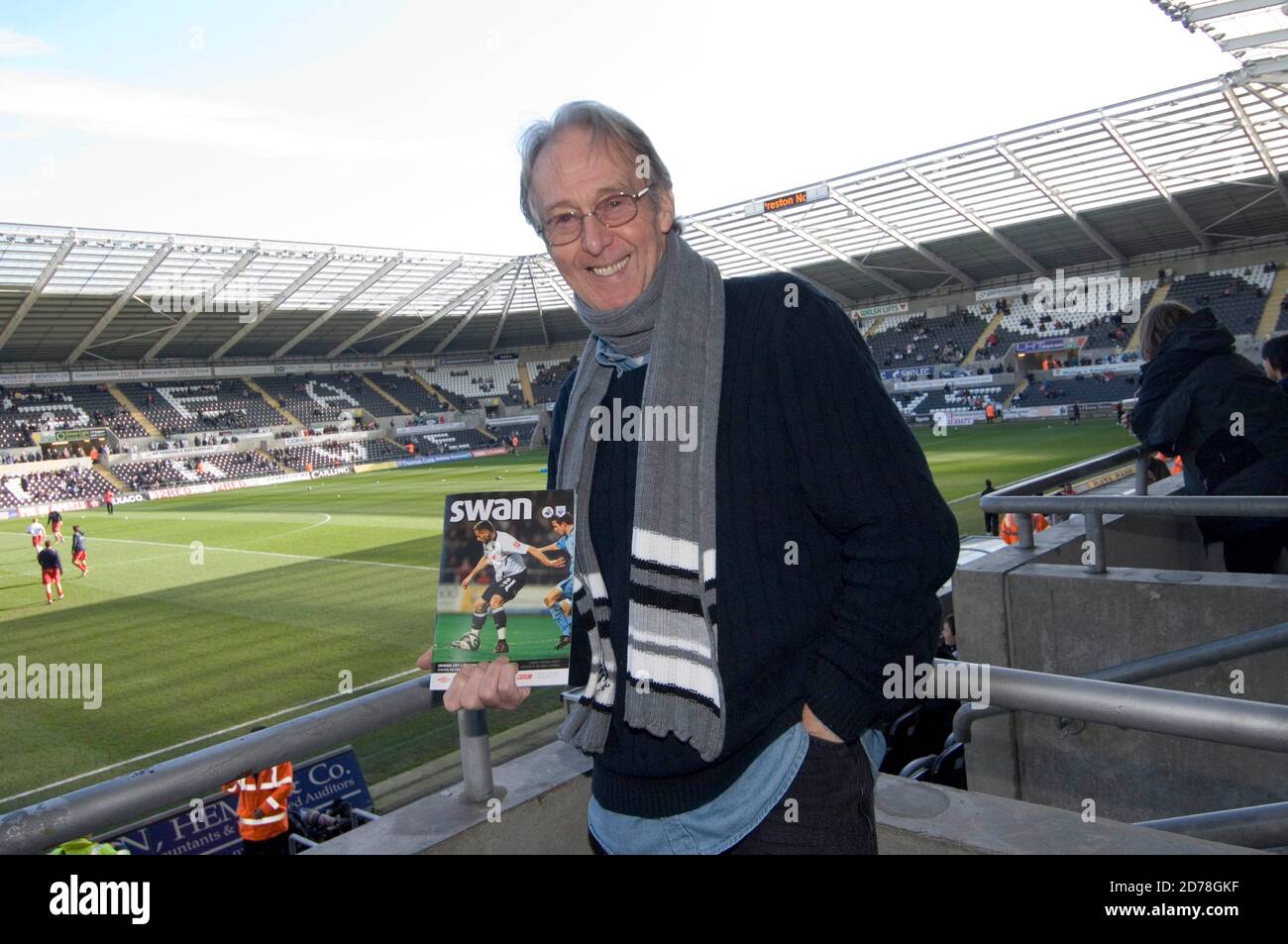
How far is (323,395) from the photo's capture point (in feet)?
212

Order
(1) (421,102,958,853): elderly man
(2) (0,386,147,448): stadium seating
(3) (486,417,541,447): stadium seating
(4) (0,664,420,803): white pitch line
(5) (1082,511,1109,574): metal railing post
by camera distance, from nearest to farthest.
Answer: (1) (421,102,958,853): elderly man
(5) (1082,511,1109,574): metal railing post
(4) (0,664,420,803): white pitch line
(2) (0,386,147,448): stadium seating
(3) (486,417,541,447): stadium seating

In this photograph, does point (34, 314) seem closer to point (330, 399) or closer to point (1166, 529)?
point (330, 399)

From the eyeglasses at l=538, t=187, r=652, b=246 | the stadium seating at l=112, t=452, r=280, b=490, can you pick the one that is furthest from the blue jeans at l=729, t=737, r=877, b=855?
the stadium seating at l=112, t=452, r=280, b=490

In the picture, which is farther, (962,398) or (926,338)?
(926,338)

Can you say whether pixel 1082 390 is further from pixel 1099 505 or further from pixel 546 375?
pixel 1099 505

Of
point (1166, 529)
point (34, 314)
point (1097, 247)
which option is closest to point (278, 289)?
point (34, 314)

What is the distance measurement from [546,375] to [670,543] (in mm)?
73375

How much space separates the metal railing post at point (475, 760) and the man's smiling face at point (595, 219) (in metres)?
1.11

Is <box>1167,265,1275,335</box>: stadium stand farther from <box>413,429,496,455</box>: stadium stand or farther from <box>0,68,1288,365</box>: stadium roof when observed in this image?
<box>413,429,496,455</box>: stadium stand

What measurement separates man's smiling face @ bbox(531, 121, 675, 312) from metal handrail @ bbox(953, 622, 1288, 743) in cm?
207

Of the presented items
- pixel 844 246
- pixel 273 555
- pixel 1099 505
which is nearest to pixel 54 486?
pixel 273 555

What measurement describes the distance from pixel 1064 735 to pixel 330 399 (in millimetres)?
65427

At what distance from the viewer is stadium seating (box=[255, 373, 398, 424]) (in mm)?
62094
